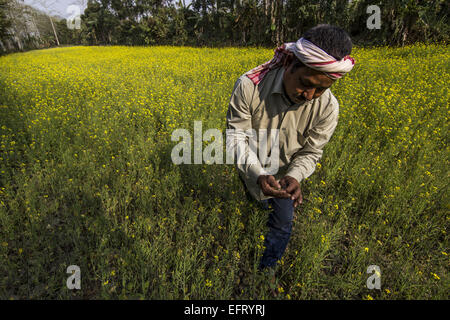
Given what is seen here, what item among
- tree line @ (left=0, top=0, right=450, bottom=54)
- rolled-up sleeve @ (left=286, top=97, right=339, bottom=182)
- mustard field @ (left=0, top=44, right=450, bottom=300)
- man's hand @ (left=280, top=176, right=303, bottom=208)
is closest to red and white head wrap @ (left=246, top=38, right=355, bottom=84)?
rolled-up sleeve @ (left=286, top=97, right=339, bottom=182)

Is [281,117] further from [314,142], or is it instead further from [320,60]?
[320,60]

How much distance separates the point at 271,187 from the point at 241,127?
51cm

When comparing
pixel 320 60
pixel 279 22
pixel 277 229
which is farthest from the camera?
pixel 279 22

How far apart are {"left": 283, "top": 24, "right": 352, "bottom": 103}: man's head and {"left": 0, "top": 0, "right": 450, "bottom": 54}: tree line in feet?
41.1

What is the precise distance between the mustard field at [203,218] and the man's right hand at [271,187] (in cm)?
52

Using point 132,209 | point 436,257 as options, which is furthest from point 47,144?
point 436,257

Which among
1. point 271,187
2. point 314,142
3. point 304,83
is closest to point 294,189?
point 271,187

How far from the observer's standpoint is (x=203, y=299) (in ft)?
4.94

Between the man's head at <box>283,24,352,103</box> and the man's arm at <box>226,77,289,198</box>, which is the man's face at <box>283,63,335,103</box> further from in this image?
the man's arm at <box>226,77,289,198</box>

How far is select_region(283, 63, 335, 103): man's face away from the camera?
1.18 meters

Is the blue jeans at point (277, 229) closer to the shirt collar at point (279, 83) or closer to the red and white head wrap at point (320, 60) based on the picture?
the shirt collar at point (279, 83)

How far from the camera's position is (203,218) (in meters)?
2.13
